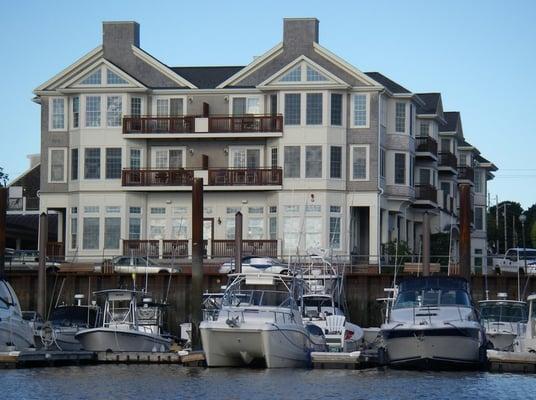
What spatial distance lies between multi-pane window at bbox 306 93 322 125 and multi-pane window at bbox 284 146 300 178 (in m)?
1.71

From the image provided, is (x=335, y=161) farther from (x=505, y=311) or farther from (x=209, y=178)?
(x=505, y=311)

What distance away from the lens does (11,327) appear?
2095 inches

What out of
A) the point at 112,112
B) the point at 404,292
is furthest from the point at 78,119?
the point at 404,292

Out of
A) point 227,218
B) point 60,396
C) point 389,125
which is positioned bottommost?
point 60,396

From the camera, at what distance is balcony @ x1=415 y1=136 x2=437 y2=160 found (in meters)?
91.4

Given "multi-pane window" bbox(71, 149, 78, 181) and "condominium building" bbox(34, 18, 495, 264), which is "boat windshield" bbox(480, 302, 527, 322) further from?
"multi-pane window" bbox(71, 149, 78, 181)

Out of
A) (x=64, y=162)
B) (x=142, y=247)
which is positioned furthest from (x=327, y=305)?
(x=64, y=162)

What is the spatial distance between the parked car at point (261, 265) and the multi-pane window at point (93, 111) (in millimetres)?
13468

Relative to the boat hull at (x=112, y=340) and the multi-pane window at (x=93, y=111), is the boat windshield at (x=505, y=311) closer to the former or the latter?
the boat hull at (x=112, y=340)

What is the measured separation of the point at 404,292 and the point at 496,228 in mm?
92237

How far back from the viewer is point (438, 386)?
4497 cm

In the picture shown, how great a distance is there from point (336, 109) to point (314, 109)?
4.28 feet

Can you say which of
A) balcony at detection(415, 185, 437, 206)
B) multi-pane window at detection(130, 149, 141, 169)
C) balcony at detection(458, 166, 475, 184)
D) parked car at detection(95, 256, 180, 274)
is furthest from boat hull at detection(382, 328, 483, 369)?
balcony at detection(458, 166, 475, 184)

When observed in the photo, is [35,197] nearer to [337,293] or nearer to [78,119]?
[78,119]
